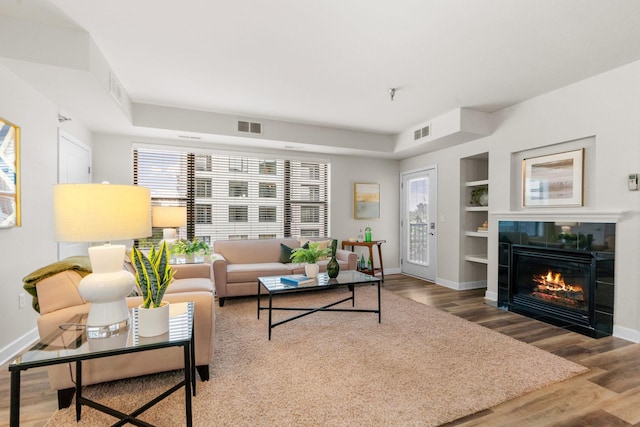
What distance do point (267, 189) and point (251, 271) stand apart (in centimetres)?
178

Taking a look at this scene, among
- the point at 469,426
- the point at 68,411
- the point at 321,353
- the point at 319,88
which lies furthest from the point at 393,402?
the point at 319,88

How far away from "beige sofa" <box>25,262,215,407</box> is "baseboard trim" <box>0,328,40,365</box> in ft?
3.81

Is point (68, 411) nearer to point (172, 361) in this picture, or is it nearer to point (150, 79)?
point (172, 361)

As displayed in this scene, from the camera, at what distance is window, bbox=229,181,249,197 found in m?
5.29

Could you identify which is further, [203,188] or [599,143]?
[203,188]

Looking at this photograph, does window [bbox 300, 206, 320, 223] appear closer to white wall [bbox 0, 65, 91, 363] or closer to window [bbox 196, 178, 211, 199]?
window [bbox 196, 178, 211, 199]

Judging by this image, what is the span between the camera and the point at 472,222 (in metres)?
5.11

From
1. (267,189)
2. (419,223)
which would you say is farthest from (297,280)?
(419,223)

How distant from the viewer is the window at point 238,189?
5.29 m

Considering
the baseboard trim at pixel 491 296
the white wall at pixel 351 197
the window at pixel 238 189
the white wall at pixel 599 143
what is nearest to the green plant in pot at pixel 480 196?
the white wall at pixel 599 143

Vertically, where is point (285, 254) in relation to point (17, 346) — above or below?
above

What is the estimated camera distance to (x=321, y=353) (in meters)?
2.64

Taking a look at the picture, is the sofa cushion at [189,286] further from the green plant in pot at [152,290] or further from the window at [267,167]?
the window at [267,167]

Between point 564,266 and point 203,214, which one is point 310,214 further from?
point 564,266
